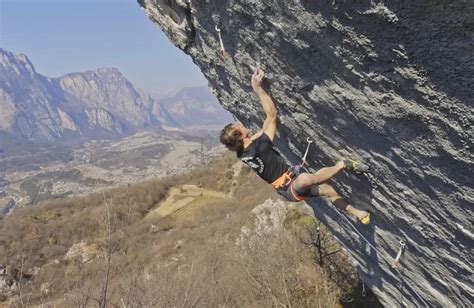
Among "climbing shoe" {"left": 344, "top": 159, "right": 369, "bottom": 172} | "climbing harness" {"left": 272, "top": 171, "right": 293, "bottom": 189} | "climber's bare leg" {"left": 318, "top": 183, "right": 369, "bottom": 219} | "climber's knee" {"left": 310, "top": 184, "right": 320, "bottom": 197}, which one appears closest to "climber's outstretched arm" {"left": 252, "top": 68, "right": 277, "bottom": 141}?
"climbing harness" {"left": 272, "top": 171, "right": 293, "bottom": 189}

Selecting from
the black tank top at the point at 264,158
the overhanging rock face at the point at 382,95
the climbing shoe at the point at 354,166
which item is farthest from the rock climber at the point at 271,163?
the climbing shoe at the point at 354,166

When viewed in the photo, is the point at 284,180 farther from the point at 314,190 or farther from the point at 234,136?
the point at 234,136

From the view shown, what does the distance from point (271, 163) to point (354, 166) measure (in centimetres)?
148

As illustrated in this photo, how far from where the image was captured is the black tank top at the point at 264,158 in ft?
20.9

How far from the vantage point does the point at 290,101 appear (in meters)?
5.70

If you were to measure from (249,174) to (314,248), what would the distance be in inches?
1199

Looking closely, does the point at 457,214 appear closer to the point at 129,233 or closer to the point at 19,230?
the point at 129,233

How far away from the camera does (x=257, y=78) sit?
19.1 ft

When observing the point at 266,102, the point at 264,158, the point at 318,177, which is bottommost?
the point at 318,177

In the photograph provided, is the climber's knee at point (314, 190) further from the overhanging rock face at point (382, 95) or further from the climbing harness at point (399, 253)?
the climbing harness at point (399, 253)

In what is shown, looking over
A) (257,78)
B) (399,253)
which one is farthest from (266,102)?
(399,253)

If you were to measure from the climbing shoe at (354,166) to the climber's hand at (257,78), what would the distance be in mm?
1523

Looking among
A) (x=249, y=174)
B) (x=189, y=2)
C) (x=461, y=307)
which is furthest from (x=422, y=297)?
(x=249, y=174)

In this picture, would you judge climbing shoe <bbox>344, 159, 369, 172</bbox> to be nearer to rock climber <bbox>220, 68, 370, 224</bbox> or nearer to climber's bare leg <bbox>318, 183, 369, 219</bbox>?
rock climber <bbox>220, 68, 370, 224</bbox>
